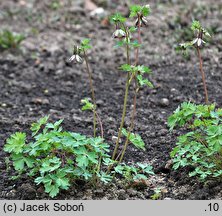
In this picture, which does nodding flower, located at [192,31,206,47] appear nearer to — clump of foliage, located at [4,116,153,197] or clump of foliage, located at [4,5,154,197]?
clump of foliage, located at [4,5,154,197]

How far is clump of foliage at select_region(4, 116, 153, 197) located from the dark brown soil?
10cm

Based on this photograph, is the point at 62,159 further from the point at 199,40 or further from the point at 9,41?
the point at 9,41

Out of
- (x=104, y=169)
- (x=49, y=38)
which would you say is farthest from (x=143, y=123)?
(x=49, y=38)

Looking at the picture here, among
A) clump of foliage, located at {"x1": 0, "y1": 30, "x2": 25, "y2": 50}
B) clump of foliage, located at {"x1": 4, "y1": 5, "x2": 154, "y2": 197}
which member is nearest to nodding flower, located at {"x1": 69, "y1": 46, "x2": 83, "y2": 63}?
clump of foliage, located at {"x1": 4, "y1": 5, "x2": 154, "y2": 197}

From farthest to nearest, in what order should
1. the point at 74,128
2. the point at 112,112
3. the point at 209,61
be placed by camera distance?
the point at 209,61 → the point at 112,112 → the point at 74,128

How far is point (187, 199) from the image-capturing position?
3404mm

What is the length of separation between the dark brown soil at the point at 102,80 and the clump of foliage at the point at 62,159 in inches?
4.1

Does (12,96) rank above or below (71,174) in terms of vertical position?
above

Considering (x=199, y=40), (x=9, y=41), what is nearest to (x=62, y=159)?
(x=199, y=40)

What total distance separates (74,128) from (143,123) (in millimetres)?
520

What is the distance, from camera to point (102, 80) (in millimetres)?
5551

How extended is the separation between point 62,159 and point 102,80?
2.19 meters
